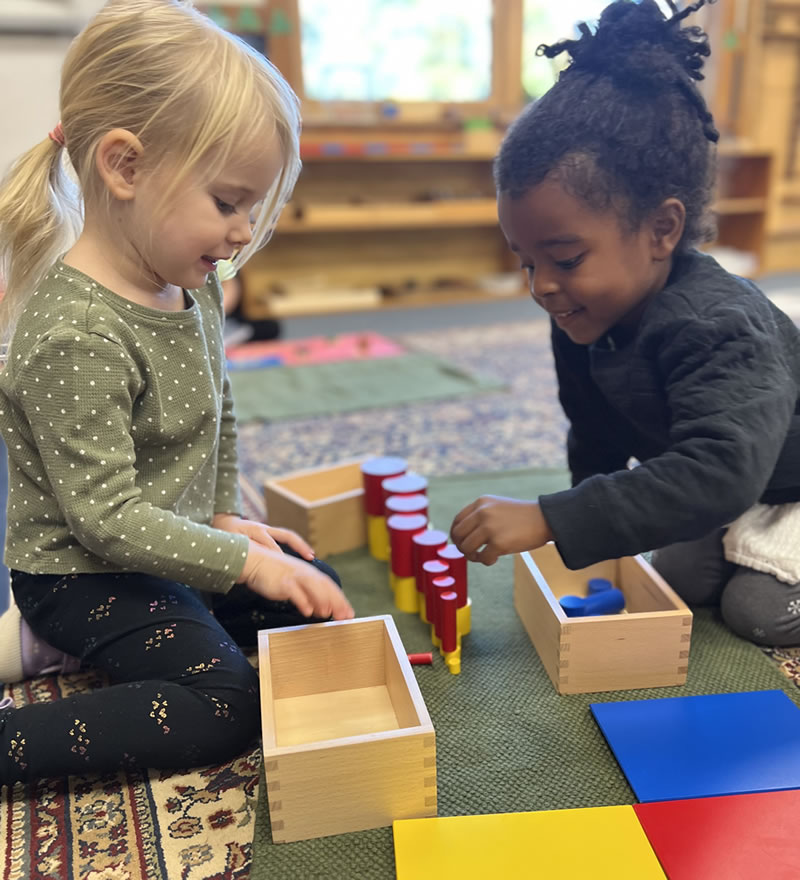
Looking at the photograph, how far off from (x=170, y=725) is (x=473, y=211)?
2802 millimetres

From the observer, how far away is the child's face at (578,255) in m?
0.85

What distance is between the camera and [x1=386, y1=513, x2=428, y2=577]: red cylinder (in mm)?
1005

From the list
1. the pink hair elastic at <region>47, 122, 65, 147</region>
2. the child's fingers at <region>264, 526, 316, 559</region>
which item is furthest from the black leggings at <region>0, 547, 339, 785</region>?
the pink hair elastic at <region>47, 122, 65, 147</region>

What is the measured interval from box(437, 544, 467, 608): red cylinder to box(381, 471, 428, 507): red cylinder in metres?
0.18

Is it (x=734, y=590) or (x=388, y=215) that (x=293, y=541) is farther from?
(x=388, y=215)

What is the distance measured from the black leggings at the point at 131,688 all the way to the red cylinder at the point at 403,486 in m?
0.34

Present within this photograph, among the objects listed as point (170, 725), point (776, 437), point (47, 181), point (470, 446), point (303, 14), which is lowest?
point (470, 446)

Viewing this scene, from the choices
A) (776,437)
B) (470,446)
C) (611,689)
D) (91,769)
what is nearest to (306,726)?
(91,769)

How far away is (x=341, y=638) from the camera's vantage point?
800 mm

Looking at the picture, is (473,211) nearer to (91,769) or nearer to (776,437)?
(776,437)

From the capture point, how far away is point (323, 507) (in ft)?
3.78

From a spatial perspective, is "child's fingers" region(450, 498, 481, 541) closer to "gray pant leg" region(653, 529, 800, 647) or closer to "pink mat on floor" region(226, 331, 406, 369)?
"gray pant leg" region(653, 529, 800, 647)

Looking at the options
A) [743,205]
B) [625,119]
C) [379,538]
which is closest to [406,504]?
[379,538]

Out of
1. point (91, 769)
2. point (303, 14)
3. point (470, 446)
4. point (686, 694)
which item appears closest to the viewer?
point (91, 769)
